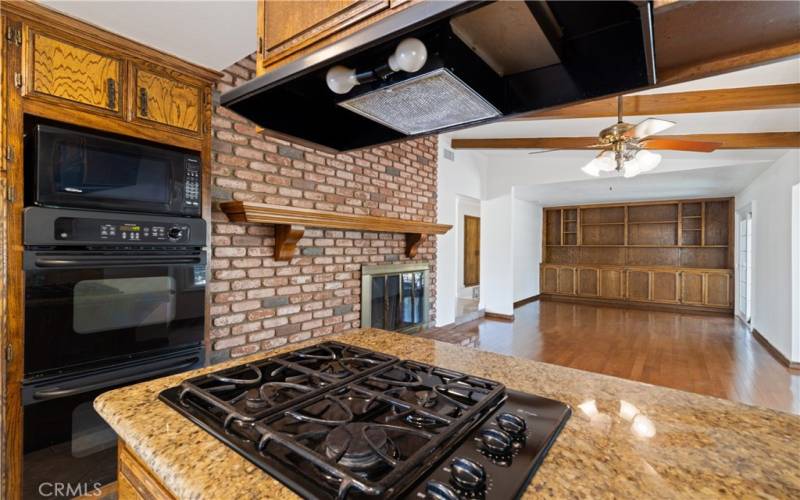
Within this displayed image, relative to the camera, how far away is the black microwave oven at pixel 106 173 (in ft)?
4.89

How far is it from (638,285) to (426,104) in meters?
8.32

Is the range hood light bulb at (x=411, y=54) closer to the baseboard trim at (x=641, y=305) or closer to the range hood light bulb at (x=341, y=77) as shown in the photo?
the range hood light bulb at (x=341, y=77)

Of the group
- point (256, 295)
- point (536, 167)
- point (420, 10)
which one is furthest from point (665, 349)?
point (420, 10)

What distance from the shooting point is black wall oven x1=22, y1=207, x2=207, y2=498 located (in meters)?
1.48

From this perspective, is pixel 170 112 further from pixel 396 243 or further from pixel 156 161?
pixel 396 243

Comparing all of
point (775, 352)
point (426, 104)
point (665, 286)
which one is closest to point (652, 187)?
point (665, 286)

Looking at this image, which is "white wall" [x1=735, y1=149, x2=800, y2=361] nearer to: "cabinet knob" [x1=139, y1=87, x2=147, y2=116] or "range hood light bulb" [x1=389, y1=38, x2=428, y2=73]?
"range hood light bulb" [x1=389, y1=38, x2=428, y2=73]

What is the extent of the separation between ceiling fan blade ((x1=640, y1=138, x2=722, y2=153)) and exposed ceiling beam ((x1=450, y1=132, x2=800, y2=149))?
1.60 feet

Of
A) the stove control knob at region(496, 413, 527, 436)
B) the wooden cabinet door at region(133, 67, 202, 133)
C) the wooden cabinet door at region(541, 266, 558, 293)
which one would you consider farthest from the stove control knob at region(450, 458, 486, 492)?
the wooden cabinet door at region(541, 266, 558, 293)

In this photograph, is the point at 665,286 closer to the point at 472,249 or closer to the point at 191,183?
the point at 472,249

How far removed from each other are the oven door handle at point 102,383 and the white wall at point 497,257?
5.06 metres

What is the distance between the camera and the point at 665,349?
454cm

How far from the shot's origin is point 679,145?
3062 mm

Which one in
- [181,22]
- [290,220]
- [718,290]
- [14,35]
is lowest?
[718,290]
